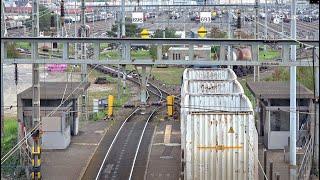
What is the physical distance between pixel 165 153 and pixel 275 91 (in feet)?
9.63

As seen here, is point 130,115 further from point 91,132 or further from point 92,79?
point 92,79

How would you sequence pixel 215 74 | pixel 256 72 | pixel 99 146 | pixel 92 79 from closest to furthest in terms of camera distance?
pixel 99 146, pixel 215 74, pixel 256 72, pixel 92 79

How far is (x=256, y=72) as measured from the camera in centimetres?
2209

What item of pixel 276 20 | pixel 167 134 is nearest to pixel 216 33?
pixel 276 20

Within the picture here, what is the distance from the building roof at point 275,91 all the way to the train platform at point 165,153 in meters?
2.22

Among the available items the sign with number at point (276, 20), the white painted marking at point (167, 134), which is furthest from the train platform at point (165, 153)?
the sign with number at point (276, 20)

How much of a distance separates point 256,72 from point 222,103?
9731 millimetres

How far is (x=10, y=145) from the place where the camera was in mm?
14602

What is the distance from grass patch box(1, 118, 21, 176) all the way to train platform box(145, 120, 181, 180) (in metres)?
2.59

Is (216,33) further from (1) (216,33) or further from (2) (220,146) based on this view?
(2) (220,146)

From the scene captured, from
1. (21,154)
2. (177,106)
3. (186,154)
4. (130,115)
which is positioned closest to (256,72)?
(177,106)

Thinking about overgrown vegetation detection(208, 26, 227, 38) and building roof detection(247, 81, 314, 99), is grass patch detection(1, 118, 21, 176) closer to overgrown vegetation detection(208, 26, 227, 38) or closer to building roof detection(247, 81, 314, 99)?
building roof detection(247, 81, 314, 99)

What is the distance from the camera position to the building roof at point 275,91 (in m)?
14.9

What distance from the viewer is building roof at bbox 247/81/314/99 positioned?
48.9ft
